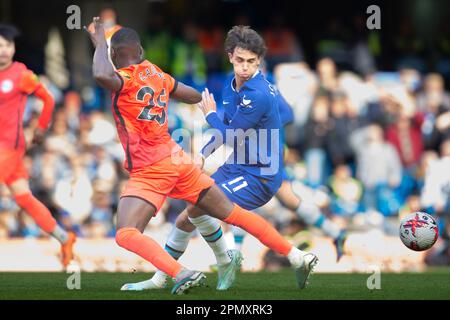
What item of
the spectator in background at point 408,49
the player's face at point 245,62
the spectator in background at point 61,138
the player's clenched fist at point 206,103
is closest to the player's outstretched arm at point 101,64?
the player's clenched fist at point 206,103

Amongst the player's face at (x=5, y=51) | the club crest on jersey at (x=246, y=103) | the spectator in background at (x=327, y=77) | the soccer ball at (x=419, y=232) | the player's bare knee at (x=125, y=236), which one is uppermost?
the player's face at (x=5, y=51)

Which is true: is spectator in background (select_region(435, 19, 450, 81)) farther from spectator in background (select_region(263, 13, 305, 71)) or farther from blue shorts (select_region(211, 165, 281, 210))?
blue shorts (select_region(211, 165, 281, 210))

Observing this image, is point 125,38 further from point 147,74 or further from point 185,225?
point 185,225

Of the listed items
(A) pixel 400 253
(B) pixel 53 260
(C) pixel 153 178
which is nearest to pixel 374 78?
(A) pixel 400 253

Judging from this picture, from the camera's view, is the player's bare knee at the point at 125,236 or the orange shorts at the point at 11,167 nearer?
the player's bare knee at the point at 125,236

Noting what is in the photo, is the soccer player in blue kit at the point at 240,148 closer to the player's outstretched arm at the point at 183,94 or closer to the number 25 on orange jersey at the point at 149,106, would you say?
the player's outstretched arm at the point at 183,94

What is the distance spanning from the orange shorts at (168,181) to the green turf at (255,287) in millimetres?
734

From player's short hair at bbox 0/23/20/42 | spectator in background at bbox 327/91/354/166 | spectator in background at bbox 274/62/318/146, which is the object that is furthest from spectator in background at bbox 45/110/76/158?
player's short hair at bbox 0/23/20/42

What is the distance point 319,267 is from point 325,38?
5685mm

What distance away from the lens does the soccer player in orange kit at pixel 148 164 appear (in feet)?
26.4

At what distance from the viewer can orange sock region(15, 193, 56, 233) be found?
34.9ft

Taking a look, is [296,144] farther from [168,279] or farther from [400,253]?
[168,279]

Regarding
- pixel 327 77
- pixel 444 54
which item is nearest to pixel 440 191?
pixel 327 77

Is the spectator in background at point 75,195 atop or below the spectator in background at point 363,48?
below
